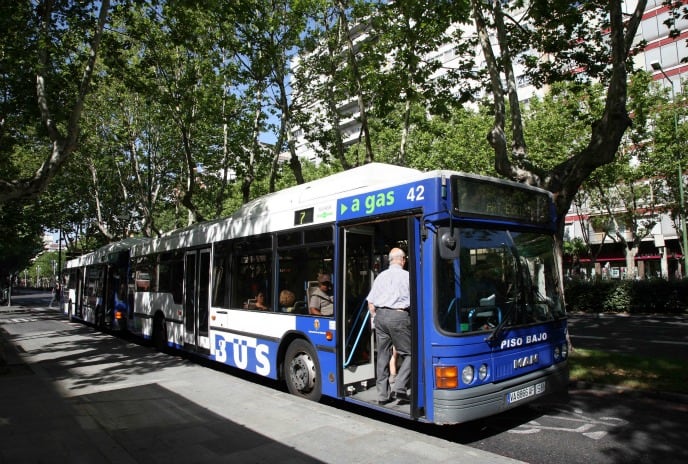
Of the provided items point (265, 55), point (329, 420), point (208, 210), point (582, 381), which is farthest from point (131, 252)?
point (208, 210)

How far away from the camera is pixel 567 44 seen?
450 inches

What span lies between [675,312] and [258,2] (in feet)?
67.2

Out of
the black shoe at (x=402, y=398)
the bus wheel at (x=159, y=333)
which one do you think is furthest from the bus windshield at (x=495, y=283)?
the bus wheel at (x=159, y=333)

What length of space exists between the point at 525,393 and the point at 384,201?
2.60 m

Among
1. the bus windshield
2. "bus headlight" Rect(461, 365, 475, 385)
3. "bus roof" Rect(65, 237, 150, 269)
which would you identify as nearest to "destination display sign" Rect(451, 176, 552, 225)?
the bus windshield

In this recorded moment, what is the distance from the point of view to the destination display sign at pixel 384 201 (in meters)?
5.21

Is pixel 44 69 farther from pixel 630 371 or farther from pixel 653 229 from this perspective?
pixel 653 229

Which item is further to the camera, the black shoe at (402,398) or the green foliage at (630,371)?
the green foliage at (630,371)

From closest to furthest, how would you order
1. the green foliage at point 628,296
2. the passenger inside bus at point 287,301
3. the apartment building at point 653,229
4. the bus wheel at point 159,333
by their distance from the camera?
1. the passenger inside bus at point 287,301
2. the bus wheel at point 159,333
3. the green foliage at point 628,296
4. the apartment building at point 653,229

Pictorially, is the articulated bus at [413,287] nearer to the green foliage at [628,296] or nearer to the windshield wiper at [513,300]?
the windshield wiper at [513,300]

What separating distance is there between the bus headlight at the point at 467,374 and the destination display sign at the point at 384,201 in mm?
1730

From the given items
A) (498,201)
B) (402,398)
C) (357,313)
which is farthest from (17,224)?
(498,201)

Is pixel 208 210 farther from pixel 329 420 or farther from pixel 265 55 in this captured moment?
pixel 329 420

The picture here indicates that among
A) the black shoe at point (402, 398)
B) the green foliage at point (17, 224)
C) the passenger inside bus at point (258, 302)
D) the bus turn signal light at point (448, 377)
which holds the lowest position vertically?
the black shoe at point (402, 398)
